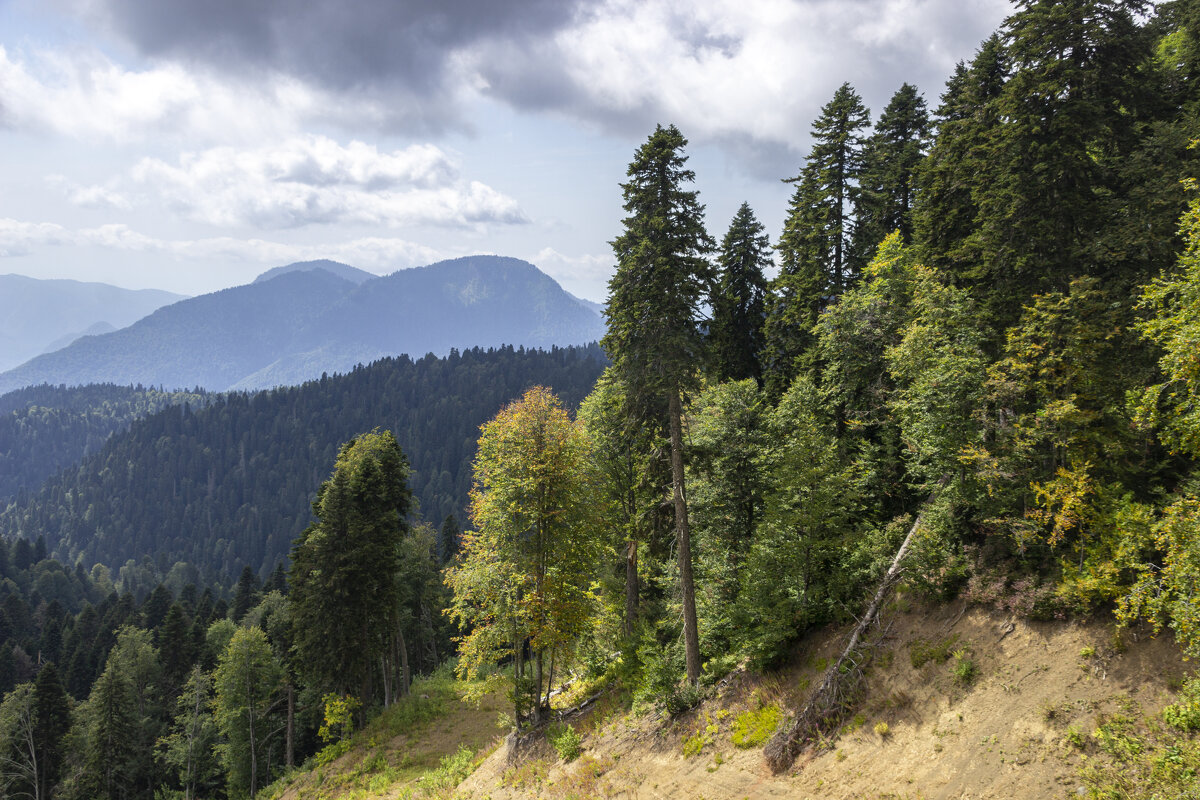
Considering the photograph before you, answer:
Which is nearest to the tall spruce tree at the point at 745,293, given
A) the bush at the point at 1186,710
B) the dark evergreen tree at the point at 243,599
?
the bush at the point at 1186,710

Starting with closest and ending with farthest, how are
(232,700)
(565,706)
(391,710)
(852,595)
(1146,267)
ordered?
(1146,267), (852,595), (565,706), (391,710), (232,700)

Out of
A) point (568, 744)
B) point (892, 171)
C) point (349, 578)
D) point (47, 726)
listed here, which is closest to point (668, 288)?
point (568, 744)

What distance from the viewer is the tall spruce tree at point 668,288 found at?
59.0 ft

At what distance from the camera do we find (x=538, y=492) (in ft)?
68.0

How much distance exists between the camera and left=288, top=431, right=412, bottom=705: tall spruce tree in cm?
3161

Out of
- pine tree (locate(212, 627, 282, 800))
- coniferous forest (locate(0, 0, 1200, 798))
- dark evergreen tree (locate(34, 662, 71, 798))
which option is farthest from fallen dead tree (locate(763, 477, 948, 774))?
dark evergreen tree (locate(34, 662, 71, 798))

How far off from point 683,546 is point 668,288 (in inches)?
313

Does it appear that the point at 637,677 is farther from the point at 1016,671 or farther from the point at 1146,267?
the point at 1146,267

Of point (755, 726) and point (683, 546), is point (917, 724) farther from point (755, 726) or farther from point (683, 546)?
point (683, 546)

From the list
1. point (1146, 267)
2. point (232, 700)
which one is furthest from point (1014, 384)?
point (232, 700)

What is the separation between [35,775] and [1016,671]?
65252 mm

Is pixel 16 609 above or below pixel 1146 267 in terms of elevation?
below

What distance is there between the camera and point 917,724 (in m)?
12.9

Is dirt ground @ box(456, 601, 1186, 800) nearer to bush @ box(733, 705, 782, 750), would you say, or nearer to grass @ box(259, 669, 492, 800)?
bush @ box(733, 705, 782, 750)
